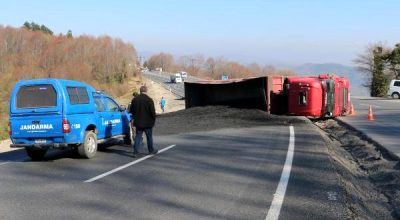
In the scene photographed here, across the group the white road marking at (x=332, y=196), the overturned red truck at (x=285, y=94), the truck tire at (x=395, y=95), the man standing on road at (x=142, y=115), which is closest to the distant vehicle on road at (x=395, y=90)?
the truck tire at (x=395, y=95)

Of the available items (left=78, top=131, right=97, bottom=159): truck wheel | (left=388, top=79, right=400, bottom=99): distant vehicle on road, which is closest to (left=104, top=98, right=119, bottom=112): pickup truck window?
(left=78, top=131, right=97, bottom=159): truck wheel

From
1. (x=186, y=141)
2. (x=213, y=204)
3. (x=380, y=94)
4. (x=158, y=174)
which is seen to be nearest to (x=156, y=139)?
(x=186, y=141)

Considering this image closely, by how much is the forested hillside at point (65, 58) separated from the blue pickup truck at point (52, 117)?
88.2m

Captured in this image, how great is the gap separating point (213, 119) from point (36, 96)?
42.2ft

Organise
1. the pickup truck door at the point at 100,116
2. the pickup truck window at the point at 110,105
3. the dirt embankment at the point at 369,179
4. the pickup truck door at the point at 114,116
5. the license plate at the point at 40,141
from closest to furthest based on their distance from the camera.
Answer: the dirt embankment at the point at 369,179 < the license plate at the point at 40,141 < the pickup truck door at the point at 100,116 < the pickup truck door at the point at 114,116 < the pickup truck window at the point at 110,105

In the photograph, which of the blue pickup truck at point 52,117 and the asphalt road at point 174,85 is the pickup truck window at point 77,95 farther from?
the asphalt road at point 174,85

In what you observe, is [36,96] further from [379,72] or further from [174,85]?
[174,85]

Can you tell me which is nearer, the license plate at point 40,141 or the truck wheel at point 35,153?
the license plate at point 40,141

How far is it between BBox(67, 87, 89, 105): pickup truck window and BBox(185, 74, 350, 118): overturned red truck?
13.1 metres

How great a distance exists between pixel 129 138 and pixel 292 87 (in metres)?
11.6

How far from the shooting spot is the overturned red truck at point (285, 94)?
24094mm

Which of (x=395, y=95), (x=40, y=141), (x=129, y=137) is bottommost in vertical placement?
(x=395, y=95)

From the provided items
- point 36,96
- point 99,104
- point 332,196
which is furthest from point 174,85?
point 332,196

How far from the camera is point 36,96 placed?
12.4 meters
